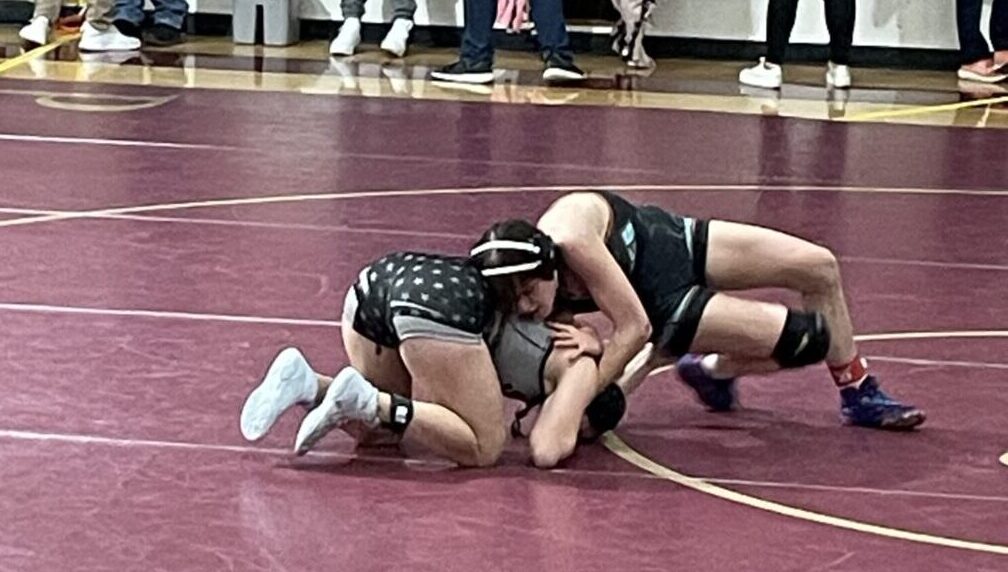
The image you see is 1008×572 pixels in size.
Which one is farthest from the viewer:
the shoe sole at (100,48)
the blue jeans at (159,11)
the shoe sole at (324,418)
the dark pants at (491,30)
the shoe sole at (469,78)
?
the blue jeans at (159,11)

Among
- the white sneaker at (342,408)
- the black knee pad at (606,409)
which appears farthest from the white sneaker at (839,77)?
the white sneaker at (342,408)

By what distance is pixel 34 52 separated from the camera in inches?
400

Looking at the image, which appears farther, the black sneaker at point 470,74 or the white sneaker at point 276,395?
the black sneaker at point 470,74

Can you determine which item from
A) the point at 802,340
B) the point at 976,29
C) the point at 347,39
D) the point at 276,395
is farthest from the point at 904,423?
the point at 347,39

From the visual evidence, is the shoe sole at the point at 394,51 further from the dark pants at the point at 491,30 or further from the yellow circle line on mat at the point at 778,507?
the yellow circle line on mat at the point at 778,507

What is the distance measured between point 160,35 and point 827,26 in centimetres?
371

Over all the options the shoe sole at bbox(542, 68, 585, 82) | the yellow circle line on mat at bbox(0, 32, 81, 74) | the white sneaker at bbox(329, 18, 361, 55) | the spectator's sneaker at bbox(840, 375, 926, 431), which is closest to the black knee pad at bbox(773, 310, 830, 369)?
the spectator's sneaker at bbox(840, 375, 926, 431)

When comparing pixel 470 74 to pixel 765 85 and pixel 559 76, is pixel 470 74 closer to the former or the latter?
pixel 559 76

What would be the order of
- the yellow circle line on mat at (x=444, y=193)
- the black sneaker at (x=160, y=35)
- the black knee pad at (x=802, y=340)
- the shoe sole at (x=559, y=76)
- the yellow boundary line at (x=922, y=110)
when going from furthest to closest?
the black sneaker at (x=160, y=35)
the shoe sole at (x=559, y=76)
the yellow boundary line at (x=922, y=110)
the yellow circle line on mat at (x=444, y=193)
the black knee pad at (x=802, y=340)

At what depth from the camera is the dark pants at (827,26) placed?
32.4 feet

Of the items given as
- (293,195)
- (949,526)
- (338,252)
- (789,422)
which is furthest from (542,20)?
(949,526)

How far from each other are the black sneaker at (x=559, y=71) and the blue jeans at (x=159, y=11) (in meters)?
2.25

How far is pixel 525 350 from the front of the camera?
4082 mm

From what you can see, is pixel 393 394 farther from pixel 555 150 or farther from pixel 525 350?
pixel 555 150
